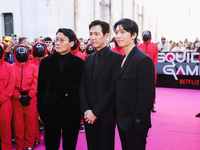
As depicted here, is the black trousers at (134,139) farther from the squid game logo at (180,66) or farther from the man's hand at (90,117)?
the squid game logo at (180,66)

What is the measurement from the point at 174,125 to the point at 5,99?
3471mm

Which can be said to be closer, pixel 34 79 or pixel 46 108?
pixel 46 108

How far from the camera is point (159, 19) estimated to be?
37.9m

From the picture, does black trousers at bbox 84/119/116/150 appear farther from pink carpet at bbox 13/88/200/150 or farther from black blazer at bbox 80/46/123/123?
pink carpet at bbox 13/88/200/150

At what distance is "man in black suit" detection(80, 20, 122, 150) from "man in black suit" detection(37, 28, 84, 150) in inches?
5.3

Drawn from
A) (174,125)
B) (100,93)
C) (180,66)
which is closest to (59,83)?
(100,93)

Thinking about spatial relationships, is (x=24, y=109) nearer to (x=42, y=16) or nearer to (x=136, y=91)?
(x=136, y=91)

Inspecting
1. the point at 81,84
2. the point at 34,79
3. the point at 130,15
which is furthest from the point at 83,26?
the point at 81,84

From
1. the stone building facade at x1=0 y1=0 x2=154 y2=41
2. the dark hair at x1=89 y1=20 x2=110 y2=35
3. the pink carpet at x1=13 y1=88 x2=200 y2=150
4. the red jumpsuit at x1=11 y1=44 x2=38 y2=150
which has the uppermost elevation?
the stone building facade at x1=0 y1=0 x2=154 y2=41

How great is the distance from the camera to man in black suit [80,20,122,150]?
2295 millimetres

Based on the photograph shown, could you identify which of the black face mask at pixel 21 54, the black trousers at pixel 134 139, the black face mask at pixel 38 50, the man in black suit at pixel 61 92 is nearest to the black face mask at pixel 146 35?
the black face mask at pixel 38 50

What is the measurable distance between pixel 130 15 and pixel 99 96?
94.8 ft

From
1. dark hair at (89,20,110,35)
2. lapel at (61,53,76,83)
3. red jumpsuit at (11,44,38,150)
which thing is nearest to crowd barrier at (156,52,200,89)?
red jumpsuit at (11,44,38,150)

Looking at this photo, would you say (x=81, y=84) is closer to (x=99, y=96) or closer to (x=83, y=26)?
(x=99, y=96)
